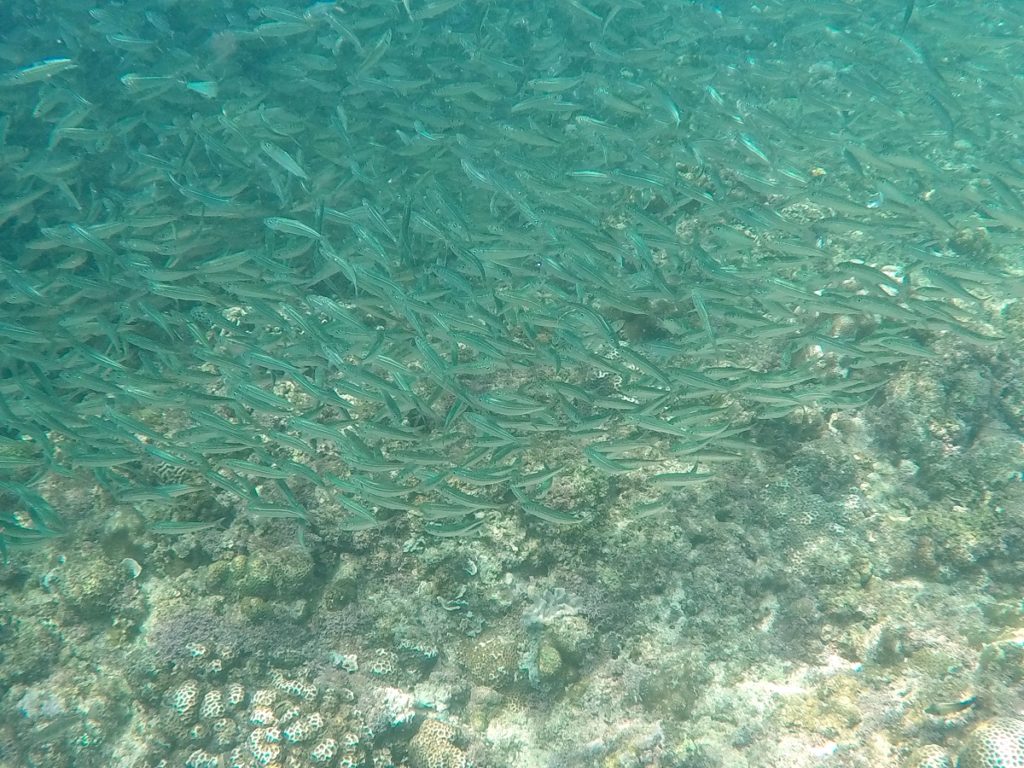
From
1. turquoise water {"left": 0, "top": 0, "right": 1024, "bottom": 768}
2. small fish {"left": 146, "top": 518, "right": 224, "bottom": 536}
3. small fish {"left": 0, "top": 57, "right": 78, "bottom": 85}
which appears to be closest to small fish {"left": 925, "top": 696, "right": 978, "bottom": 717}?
turquoise water {"left": 0, "top": 0, "right": 1024, "bottom": 768}

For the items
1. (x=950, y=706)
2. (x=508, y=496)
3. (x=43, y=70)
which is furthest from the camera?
(x=43, y=70)

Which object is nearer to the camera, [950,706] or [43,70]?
[950,706]

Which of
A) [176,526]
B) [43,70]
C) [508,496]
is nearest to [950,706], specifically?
[508,496]

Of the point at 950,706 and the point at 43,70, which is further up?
the point at 43,70

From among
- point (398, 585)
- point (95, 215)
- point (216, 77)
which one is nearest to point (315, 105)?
point (216, 77)

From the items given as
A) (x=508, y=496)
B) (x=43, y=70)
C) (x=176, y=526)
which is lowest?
(x=508, y=496)

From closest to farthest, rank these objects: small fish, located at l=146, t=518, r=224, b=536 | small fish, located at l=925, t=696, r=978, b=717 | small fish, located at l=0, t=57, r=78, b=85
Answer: small fish, located at l=925, t=696, r=978, b=717 < small fish, located at l=146, t=518, r=224, b=536 < small fish, located at l=0, t=57, r=78, b=85

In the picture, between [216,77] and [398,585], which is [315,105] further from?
[398,585]

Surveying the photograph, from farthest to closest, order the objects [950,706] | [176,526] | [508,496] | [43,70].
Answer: [43,70], [508,496], [176,526], [950,706]

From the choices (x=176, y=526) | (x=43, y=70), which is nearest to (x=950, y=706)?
(x=176, y=526)

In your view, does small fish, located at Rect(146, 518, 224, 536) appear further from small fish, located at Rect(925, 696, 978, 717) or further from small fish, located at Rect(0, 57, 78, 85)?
small fish, located at Rect(0, 57, 78, 85)

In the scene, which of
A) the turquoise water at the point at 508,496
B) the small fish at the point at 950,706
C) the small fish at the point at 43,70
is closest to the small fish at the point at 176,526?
the turquoise water at the point at 508,496

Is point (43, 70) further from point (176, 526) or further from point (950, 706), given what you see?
point (950, 706)

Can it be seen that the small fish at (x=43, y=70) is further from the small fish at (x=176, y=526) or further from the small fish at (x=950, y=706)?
the small fish at (x=950, y=706)
